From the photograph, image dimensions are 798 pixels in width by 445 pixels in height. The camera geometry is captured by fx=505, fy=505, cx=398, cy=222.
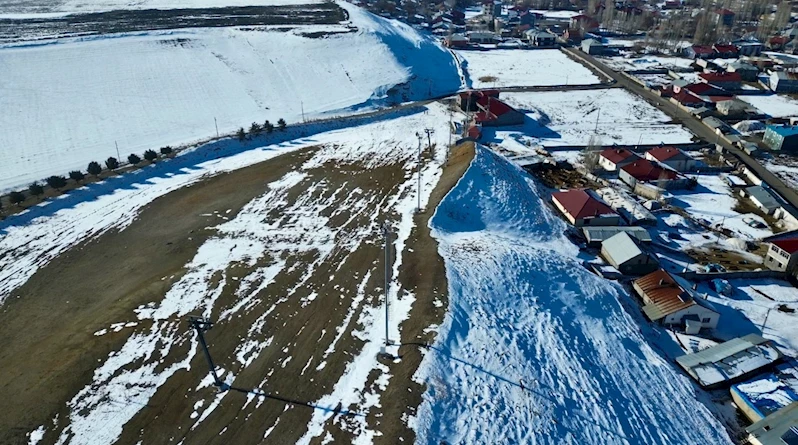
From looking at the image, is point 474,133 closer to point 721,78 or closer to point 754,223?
point 754,223

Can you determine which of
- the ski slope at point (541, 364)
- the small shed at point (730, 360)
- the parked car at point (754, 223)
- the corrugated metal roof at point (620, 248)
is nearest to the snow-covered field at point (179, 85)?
the ski slope at point (541, 364)

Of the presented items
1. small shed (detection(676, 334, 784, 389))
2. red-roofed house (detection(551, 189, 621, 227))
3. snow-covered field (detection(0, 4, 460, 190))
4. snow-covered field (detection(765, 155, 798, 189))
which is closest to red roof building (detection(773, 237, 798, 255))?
small shed (detection(676, 334, 784, 389))

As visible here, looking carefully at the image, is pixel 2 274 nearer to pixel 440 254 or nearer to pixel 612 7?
pixel 440 254

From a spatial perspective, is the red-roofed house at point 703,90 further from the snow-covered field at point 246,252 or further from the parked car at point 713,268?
the parked car at point 713,268

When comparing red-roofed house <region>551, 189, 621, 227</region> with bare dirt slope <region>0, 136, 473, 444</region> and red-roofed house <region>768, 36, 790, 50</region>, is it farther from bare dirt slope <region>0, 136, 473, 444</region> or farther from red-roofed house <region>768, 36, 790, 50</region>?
red-roofed house <region>768, 36, 790, 50</region>

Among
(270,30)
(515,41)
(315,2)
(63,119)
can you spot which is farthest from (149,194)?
(315,2)
